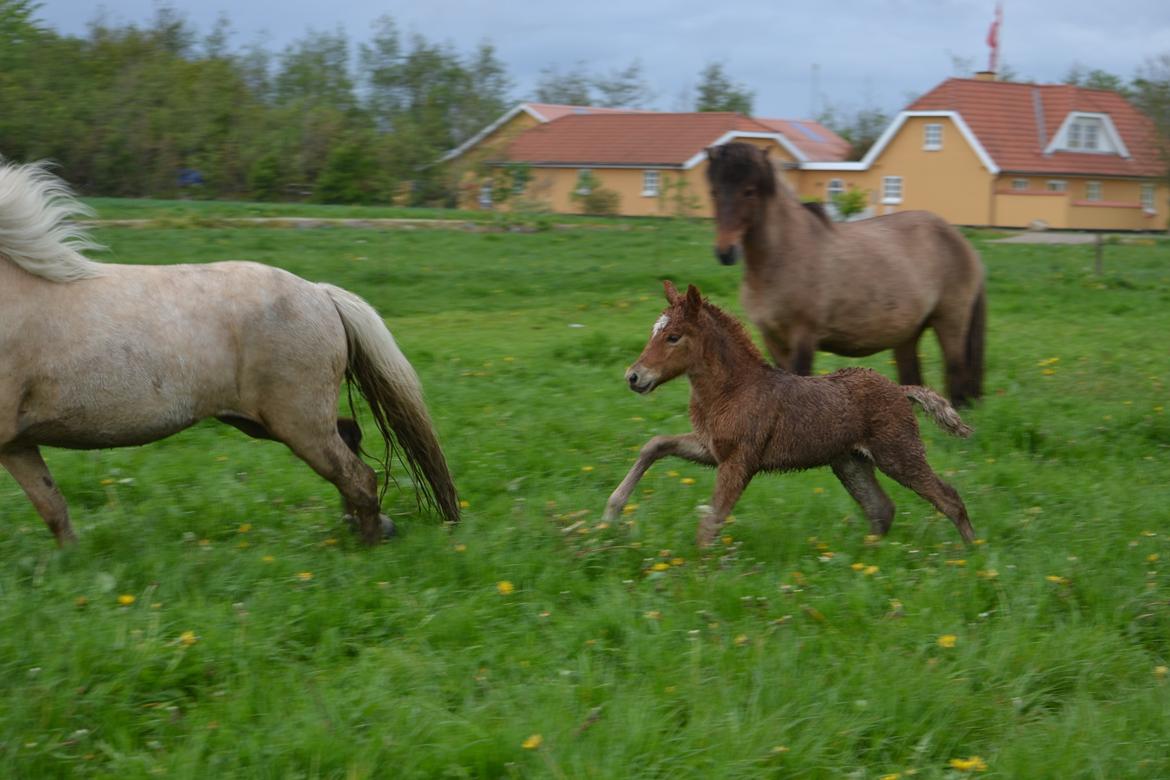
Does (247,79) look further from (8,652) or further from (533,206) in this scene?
(8,652)

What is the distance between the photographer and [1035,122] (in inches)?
1962

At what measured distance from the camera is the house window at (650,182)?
52.1 meters

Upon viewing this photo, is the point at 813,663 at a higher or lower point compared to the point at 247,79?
lower

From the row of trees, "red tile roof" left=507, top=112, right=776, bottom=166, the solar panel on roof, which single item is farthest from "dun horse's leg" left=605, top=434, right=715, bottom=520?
the solar panel on roof

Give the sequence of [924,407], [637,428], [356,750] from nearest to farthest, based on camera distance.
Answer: [356,750] → [924,407] → [637,428]

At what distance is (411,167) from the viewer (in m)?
Answer: 43.2

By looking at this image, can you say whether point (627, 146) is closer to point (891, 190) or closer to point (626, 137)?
point (626, 137)

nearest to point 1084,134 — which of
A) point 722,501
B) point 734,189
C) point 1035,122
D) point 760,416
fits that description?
point 1035,122

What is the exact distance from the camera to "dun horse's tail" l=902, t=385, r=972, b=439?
632 centimetres

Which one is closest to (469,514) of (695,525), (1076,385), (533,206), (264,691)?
(695,525)

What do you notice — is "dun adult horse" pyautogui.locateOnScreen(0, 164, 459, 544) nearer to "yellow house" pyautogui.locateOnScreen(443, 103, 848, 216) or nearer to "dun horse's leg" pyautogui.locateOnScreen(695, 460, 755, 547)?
"dun horse's leg" pyautogui.locateOnScreen(695, 460, 755, 547)

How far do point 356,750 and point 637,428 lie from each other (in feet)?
18.0

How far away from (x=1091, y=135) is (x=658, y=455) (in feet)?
164

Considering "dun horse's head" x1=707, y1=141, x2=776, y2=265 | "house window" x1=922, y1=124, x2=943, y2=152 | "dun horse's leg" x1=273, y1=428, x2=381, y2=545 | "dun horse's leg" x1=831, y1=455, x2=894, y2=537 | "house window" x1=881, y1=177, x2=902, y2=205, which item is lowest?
"house window" x1=881, y1=177, x2=902, y2=205
